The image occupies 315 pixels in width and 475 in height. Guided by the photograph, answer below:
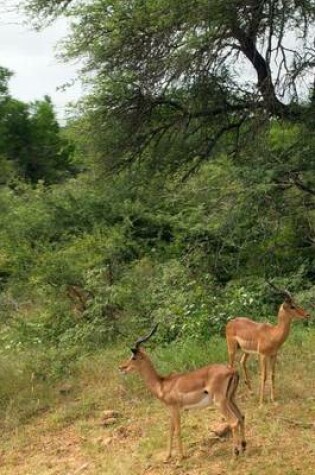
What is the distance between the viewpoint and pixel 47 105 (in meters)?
32.7

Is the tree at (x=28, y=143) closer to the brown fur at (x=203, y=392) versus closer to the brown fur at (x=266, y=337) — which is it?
the brown fur at (x=266, y=337)

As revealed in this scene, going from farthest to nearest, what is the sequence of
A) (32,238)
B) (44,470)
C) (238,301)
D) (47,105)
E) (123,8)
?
(47,105) < (32,238) < (123,8) < (238,301) < (44,470)

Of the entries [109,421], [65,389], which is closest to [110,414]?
[109,421]

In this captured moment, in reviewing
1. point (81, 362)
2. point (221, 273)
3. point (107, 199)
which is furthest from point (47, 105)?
point (81, 362)

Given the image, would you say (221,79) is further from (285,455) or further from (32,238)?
(285,455)

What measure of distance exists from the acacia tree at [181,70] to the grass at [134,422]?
198 inches

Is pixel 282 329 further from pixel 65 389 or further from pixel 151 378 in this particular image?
pixel 65 389

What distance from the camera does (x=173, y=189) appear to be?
15023mm

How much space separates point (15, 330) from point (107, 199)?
5.49 m

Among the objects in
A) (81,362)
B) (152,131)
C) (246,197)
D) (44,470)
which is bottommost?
(44,470)

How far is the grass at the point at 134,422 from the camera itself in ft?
20.2

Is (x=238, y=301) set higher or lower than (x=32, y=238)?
lower

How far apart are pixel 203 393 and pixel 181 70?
7.26m

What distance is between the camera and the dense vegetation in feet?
35.6
